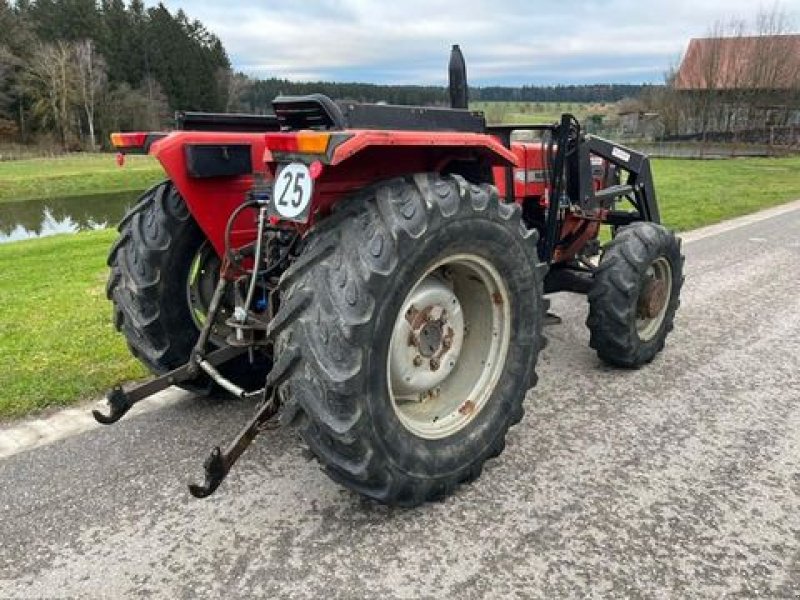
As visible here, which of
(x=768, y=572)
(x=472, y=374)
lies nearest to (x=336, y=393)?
(x=472, y=374)

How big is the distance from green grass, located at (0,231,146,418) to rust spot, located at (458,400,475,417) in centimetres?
229

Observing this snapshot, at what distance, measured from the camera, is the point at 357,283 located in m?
2.42

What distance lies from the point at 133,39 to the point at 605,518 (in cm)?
7035

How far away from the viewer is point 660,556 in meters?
2.53

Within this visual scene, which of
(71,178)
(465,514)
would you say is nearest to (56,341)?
(465,514)

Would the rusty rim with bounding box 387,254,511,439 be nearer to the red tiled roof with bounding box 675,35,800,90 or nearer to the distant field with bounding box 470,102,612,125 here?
the distant field with bounding box 470,102,612,125

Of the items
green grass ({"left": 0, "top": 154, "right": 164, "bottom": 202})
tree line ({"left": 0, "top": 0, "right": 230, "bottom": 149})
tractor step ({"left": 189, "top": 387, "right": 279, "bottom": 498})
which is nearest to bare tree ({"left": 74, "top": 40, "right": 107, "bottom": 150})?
tree line ({"left": 0, "top": 0, "right": 230, "bottom": 149})

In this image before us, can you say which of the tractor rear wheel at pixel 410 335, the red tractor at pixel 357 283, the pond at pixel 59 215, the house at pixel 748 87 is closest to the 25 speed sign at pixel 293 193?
the red tractor at pixel 357 283

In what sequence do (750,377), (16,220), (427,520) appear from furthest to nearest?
(16,220)
(750,377)
(427,520)

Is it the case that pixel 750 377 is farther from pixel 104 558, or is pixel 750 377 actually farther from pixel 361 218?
pixel 104 558

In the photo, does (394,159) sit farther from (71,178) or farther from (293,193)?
(71,178)

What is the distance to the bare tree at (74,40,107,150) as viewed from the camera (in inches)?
2053

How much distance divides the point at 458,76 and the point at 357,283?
1702mm

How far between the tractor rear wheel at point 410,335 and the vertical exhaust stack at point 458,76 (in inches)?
39.6
